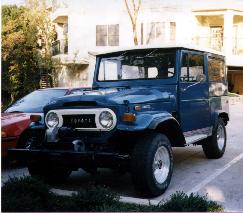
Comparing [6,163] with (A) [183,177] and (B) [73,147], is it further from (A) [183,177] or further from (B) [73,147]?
(A) [183,177]

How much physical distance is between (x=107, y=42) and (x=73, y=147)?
2150 cm

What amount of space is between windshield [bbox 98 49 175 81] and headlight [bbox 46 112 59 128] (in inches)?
67.5

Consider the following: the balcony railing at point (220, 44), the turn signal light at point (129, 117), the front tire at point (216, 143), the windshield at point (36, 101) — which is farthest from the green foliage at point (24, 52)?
the turn signal light at point (129, 117)

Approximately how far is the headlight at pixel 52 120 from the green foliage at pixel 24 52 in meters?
20.6

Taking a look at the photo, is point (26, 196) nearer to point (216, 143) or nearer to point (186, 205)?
point (186, 205)

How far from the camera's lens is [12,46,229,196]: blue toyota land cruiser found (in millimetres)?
5941

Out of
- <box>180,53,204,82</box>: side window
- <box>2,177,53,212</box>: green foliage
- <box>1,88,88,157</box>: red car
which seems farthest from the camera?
<box>1,88,88,157</box>: red car

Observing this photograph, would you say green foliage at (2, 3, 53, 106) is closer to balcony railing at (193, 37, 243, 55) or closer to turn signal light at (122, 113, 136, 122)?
balcony railing at (193, 37, 243, 55)

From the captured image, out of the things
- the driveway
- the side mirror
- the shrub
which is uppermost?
the side mirror

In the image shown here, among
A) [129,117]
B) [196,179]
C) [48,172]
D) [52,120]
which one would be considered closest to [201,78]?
[196,179]

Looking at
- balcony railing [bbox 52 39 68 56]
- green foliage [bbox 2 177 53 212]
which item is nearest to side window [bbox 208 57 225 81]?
green foliage [bbox 2 177 53 212]

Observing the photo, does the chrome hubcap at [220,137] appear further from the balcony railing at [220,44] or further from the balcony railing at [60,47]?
the balcony railing at [60,47]

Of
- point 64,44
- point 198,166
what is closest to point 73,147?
point 198,166

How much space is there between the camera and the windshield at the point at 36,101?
9.10 meters
